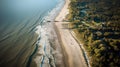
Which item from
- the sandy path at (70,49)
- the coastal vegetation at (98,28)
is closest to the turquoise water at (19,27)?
the sandy path at (70,49)

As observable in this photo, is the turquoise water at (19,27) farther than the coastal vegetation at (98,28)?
Yes

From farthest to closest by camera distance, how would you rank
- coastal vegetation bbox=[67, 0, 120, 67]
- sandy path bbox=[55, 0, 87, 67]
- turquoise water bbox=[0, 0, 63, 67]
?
turquoise water bbox=[0, 0, 63, 67] < coastal vegetation bbox=[67, 0, 120, 67] < sandy path bbox=[55, 0, 87, 67]

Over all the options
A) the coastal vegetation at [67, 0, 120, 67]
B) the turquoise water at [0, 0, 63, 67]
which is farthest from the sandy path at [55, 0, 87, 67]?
the turquoise water at [0, 0, 63, 67]

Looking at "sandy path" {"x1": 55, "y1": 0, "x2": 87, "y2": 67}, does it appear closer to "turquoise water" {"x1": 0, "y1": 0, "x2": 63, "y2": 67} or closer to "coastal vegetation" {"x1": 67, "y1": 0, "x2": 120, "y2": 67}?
"coastal vegetation" {"x1": 67, "y1": 0, "x2": 120, "y2": 67}

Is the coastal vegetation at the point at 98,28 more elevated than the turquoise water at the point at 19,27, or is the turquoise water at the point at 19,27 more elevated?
the turquoise water at the point at 19,27

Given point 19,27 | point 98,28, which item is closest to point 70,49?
point 98,28

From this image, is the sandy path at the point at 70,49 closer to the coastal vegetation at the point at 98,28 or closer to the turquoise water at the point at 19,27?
the coastal vegetation at the point at 98,28

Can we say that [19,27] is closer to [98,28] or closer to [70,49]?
[70,49]
